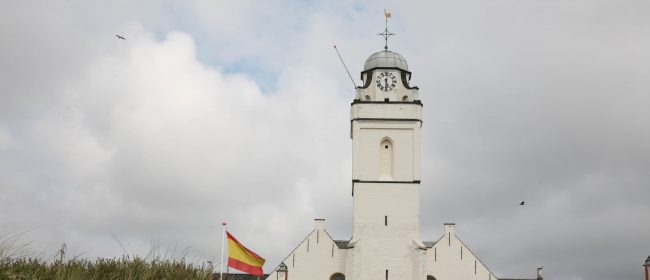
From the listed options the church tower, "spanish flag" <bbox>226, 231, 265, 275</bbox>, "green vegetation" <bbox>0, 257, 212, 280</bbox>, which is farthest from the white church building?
"green vegetation" <bbox>0, 257, 212, 280</bbox>

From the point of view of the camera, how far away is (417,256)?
158 feet

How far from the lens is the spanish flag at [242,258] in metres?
29.8

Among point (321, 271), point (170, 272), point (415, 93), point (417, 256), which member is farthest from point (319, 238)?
point (170, 272)

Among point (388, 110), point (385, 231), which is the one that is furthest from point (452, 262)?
point (388, 110)

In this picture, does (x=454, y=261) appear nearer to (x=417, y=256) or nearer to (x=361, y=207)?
(x=417, y=256)

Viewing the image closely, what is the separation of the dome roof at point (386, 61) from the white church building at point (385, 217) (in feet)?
0.80

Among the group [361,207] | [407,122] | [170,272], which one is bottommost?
[170,272]

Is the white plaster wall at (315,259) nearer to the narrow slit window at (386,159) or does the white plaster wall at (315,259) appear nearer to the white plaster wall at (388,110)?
the narrow slit window at (386,159)

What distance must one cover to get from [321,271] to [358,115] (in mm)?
9944

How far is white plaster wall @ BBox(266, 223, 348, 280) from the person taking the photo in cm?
5000

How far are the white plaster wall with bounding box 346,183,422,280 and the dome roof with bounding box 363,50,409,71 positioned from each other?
314 inches

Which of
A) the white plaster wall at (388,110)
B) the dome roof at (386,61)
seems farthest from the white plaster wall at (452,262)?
the dome roof at (386,61)

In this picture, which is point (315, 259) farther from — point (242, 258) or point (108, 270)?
point (108, 270)

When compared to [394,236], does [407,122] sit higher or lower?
higher
